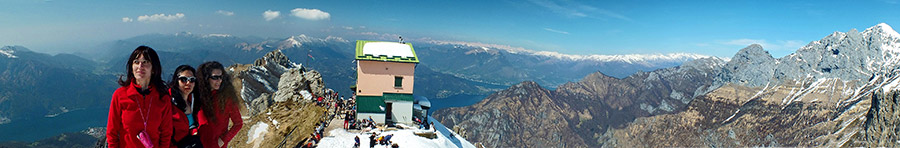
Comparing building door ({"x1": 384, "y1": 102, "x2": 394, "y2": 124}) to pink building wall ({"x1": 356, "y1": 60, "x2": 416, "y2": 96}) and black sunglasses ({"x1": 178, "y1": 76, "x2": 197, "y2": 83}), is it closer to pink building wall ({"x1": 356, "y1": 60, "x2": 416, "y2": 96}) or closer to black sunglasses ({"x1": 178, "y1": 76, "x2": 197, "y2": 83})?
pink building wall ({"x1": 356, "y1": 60, "x2": 416, "y2": 96})

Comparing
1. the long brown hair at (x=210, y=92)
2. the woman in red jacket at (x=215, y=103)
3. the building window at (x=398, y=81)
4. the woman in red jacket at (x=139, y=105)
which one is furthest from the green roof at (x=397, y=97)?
the woman in red jacket at (x=139, y=105)

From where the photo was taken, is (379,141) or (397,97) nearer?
(379,141)

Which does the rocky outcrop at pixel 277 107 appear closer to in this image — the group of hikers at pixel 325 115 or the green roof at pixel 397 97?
the group of hikers at pixel 325 115

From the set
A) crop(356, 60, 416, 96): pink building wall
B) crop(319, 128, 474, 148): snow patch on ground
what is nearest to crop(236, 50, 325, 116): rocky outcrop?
crop(356, 60, 416, 96): pink building wall

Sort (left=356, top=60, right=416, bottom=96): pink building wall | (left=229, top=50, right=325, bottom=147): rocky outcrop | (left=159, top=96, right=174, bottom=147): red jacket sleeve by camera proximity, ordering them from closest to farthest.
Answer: (left=159, top=96, right=174, bottom=147): red jacket sleeve
(left=229, top=50, right=325, bottom=147): rocky outcrop
(left=356, top=60, right=416, bottom=96): pink building wall

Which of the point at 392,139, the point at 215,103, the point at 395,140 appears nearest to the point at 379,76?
the point at 392,139

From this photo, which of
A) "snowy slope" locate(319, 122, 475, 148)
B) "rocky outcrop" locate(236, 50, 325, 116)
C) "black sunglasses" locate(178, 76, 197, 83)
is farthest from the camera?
"rocky outcrop" locate(236, 50, 325, 116)

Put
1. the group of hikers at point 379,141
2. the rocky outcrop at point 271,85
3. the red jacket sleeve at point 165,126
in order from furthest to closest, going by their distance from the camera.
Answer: the rocky outcrop at point 271,85
the group of hikers at point 379,141
the red jacket sleeve at point 165,126

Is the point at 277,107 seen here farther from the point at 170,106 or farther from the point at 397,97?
the point at 170,106
